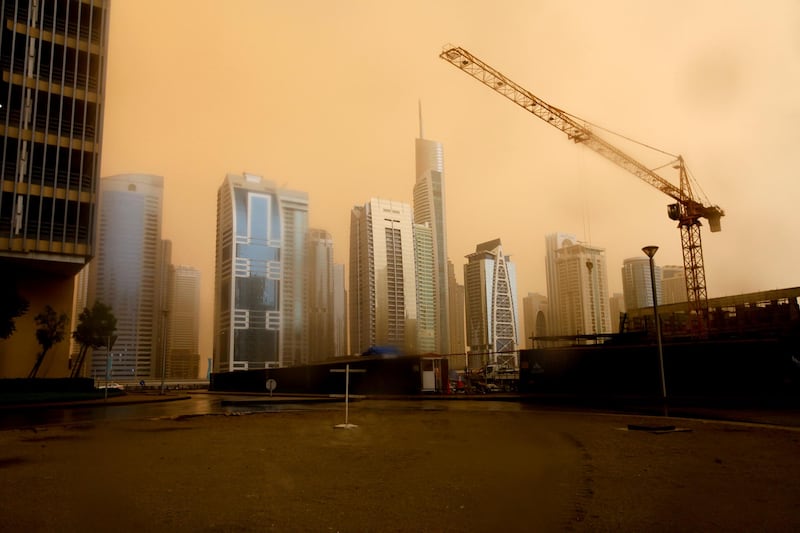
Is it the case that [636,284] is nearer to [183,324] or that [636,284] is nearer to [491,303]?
[491,303]

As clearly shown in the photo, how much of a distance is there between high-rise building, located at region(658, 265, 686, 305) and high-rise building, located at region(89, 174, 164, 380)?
110 meters

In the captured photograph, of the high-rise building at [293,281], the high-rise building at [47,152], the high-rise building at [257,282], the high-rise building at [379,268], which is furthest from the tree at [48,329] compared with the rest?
the high-rise building at [293,281]

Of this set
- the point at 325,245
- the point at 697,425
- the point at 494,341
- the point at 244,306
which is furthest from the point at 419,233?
the point at 697,425

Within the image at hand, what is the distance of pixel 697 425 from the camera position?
48.3 ft

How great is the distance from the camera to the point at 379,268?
2840 inches

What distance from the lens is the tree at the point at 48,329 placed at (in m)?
42.9

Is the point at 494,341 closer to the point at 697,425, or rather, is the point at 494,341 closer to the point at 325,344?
the point at 325,344

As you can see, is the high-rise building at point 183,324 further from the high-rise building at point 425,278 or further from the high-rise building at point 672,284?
the high-rise building at point 672,284

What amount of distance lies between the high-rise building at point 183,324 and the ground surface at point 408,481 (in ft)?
511

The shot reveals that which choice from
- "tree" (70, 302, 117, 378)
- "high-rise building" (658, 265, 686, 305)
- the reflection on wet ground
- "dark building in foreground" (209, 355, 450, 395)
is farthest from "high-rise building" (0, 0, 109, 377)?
"high-rise building" (658, 265, 686, 305)

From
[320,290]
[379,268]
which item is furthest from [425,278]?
[320,290]

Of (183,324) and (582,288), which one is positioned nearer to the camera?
(582,288)

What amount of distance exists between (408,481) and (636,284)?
87.7 metres

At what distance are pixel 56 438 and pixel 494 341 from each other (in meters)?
89.9
